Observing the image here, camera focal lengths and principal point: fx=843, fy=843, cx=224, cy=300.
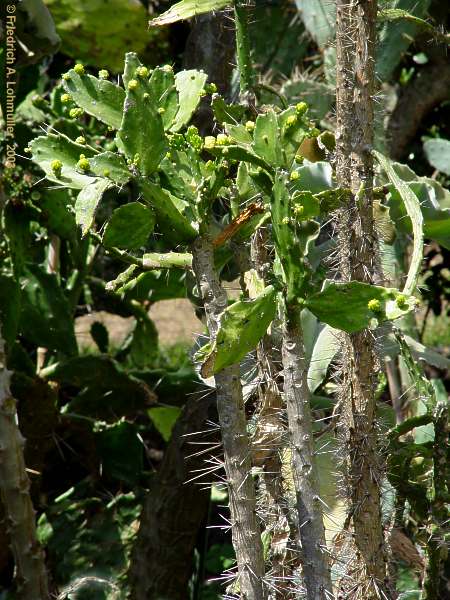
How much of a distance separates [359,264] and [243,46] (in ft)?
1.19

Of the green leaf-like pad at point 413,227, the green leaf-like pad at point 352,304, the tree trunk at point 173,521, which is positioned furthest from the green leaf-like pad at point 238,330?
the tree trunk at point 173,521

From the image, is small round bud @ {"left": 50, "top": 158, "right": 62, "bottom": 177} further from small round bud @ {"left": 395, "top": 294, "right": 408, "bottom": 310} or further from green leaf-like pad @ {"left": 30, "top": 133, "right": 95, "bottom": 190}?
small round bud @ {"left": 395, "top": 294, "right": 408, "bottom": 310}

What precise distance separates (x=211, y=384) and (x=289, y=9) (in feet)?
5.46

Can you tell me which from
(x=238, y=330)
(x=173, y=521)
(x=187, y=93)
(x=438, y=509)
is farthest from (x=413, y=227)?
(x=173, y=521)

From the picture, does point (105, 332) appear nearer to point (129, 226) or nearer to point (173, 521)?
point (173, 521)

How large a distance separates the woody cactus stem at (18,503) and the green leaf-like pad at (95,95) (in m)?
0.56

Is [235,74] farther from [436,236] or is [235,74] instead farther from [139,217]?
[139,217]

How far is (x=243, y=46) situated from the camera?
119 centimetres

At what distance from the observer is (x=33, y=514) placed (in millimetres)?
1458

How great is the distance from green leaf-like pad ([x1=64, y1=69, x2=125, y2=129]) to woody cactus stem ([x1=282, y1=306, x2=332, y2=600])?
33cm

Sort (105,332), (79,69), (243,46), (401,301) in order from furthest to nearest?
(105,332) → (243,46) → (79,69) → (401,301)

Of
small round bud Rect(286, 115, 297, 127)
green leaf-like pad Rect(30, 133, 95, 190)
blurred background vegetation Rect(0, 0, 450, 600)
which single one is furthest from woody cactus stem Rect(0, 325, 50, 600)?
small round bud Rect(286, 115, 297, 127)

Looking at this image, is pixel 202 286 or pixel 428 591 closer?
pixel 202 286

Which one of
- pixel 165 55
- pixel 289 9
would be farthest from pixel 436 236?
pixel 165 55
